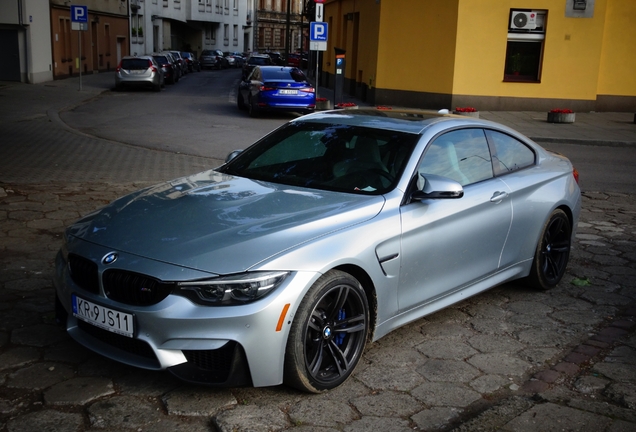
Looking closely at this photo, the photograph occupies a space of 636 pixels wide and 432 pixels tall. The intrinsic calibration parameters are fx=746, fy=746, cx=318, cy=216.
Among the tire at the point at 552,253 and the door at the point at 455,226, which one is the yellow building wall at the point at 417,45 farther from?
the door at the point at 455,226

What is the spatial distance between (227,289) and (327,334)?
698 millimetres

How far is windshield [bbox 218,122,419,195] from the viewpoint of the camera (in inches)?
194

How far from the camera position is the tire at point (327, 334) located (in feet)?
13.0

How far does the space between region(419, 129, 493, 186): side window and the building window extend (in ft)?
66.8

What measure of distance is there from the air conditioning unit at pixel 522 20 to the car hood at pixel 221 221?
70.3ft

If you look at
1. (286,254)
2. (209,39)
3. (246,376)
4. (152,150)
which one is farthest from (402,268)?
(209,39)

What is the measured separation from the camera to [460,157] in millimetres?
5402

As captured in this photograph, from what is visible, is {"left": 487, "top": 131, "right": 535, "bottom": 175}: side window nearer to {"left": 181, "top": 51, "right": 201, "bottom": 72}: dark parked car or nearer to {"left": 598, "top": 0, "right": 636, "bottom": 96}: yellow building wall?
{"left": 598, "top": 0, "right": 636, "bottom": 96}: yellow building wall

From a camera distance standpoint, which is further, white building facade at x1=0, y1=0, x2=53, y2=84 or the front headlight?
white building facade at x1=0, y1=0, x2=53, y2=84

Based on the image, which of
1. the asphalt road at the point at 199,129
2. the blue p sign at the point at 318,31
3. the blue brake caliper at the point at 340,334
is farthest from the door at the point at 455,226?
the blue p sign at the point at 318,31

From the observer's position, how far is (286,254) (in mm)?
3920

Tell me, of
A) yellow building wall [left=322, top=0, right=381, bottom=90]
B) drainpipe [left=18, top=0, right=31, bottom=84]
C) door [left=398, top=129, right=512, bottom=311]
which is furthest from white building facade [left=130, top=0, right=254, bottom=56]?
door [left=398, top=129, right=512, bottom=311]

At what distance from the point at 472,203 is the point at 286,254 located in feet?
5.93

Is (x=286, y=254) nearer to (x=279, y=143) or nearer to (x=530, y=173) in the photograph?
(x=279, y=143)
